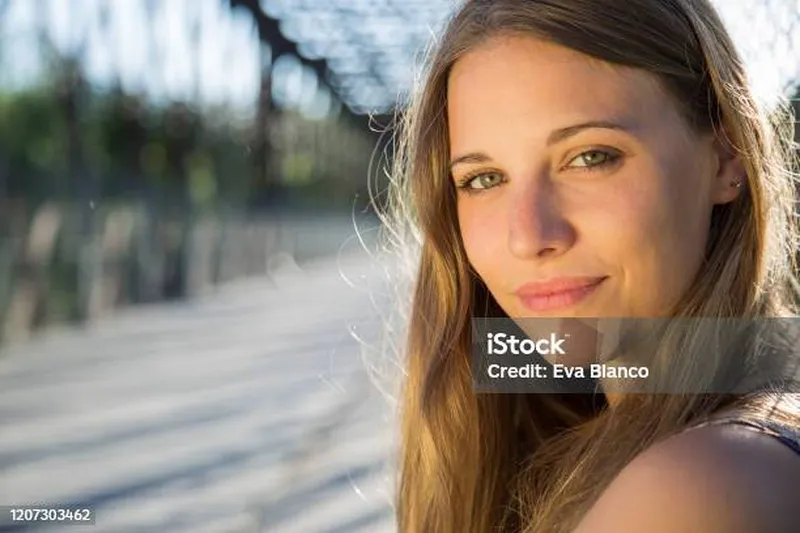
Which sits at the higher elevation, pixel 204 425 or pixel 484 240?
pixel 484 240

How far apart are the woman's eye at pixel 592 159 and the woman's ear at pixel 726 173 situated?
5 cm

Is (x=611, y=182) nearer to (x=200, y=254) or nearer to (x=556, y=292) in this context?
Result: (x=556, y=292)

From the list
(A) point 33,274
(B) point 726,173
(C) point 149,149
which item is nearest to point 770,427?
(B) point 726,173

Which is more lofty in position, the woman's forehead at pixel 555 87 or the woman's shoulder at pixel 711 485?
the woman's forehead at pixel 555 87

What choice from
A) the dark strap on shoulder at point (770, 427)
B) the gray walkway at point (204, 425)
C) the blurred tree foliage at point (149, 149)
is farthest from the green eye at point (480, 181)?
the blurred tree foliage at point (149, 149)

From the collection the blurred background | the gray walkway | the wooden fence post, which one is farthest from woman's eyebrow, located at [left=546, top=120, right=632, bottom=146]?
the wooden fence post

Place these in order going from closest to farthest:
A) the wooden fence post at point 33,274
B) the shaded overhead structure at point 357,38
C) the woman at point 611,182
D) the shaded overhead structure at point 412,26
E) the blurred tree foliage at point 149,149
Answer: the woman at point 611,182 < the shaded overhead structure at point 412,26 < the shaded overhead structure at point 357,38 < the wooden fence post at point 33,274 < the blurred tree foliage at point 149,149

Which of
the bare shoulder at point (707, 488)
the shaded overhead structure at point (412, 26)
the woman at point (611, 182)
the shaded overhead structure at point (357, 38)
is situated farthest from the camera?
the shaded overhead structure at point (357, 38)

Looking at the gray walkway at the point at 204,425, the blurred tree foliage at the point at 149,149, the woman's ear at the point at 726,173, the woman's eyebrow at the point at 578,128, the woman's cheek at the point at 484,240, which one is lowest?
the gray walkway at the point at 204,425

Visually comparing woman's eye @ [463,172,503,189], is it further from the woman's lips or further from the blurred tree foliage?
the blurred tree foliage

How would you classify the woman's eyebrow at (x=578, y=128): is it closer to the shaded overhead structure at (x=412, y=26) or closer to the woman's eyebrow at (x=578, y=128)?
the woman's eyebrow at (x=578, y=128)

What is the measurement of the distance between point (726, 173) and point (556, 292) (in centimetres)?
9

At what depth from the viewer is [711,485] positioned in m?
0.37

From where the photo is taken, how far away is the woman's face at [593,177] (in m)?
0.49
